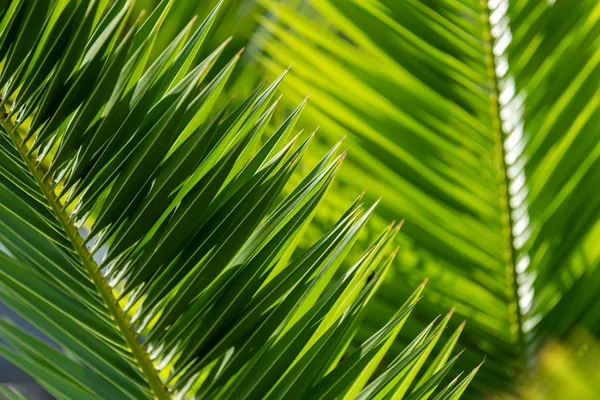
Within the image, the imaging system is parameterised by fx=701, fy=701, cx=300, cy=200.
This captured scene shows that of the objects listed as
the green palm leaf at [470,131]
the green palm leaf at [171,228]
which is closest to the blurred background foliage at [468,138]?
the green palm leaf at [470,131]

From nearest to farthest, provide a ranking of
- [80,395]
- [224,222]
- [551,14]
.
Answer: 1. [80,395]
2. [224,222]
3. [551,14]

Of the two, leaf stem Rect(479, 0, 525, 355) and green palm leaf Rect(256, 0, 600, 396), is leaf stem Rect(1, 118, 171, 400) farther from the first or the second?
leaf stem Rect(479, 0, 525, 355)

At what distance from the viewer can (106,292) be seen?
627mm

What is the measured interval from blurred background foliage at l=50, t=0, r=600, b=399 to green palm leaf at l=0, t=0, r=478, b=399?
0.31m

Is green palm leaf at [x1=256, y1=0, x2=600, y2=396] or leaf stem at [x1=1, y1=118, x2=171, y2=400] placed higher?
green palm leaf at [x1=256, y1=0, x2=600, y2=396]

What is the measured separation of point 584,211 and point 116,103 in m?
0.63

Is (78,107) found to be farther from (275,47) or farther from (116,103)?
(275,47)

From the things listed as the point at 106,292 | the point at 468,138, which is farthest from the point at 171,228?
the point at 468,138

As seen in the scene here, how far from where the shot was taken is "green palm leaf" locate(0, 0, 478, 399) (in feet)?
1.84

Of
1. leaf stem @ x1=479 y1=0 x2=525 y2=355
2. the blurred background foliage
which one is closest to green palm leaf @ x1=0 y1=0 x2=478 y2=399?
the blurred background foliage

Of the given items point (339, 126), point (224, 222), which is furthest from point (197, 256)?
point (339, 126)

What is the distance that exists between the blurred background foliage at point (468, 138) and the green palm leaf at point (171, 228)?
31 cm

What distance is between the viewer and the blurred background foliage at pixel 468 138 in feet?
3.01

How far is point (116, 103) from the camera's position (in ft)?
2.00
